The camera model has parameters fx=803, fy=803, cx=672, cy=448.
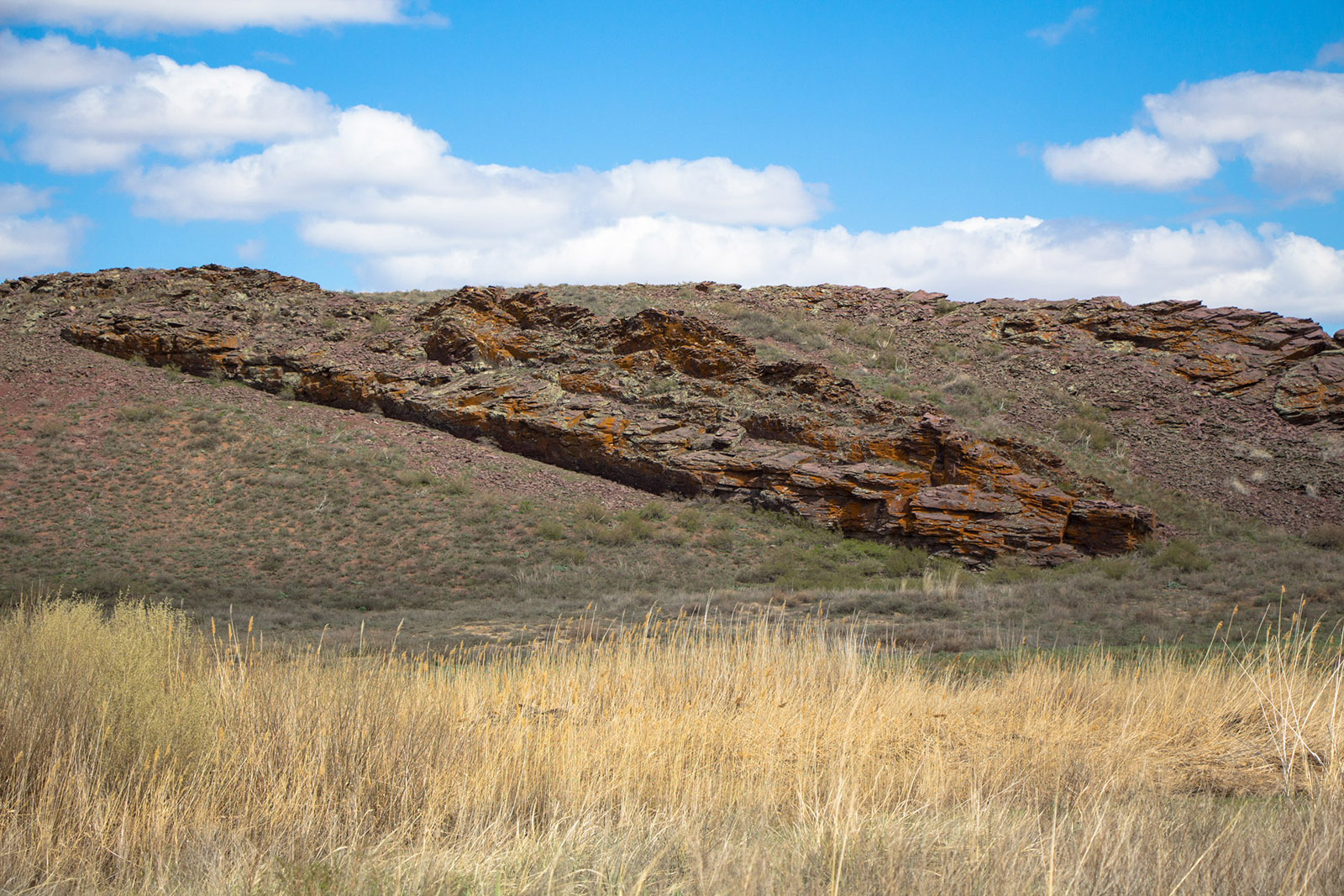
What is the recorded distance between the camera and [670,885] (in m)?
3.20

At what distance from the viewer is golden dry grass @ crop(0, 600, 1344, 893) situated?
3256 mm

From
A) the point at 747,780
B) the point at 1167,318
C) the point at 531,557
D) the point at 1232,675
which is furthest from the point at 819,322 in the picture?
Answer: the point at 747,780

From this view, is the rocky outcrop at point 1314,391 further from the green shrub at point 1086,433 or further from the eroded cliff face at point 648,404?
the eroded cliff face at point 648,404

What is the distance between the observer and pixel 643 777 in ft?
15.6

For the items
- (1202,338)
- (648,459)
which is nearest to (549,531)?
(648,459)

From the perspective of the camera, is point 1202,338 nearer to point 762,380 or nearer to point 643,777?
point 762,380

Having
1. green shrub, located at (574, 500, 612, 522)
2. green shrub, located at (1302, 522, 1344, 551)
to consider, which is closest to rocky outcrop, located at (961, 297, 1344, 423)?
green shrub, located at (1302, 522, 1344, 551)

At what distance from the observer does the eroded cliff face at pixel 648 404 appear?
21859 millimetres

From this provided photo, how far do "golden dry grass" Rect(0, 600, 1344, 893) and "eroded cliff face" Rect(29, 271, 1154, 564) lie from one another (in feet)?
50.7

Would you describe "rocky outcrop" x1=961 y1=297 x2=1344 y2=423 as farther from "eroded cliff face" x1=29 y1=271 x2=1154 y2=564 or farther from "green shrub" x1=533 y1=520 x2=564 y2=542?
"green shrub" x1=533 y1=520 x2=564 y2=542

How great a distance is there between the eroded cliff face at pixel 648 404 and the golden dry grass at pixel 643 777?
15.4 m

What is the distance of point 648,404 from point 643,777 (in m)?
22.6

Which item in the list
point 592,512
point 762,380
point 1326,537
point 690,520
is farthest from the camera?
point 762,380


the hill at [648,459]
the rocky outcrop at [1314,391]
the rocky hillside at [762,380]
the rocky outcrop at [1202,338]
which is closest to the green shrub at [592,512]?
the hill at [648,459]
